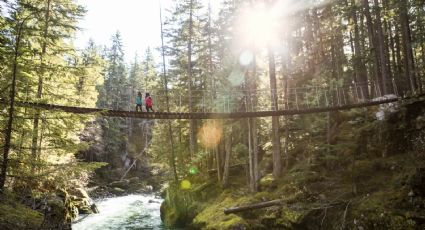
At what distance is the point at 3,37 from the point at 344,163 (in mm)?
13177

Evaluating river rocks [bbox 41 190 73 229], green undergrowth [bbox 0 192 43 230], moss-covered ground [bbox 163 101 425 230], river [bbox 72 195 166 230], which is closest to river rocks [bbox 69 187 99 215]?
river [bbox 72 195 166 230]

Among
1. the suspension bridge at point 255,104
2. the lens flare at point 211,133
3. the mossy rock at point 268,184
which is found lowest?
the mossy rock at point 268,184

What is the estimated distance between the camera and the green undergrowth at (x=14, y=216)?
5484 millimetres

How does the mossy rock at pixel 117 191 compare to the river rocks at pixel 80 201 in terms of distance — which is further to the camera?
the mossy rock at pixel 117 191

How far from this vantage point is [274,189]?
14.9 metres

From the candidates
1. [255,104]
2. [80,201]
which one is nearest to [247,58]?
[255,104]

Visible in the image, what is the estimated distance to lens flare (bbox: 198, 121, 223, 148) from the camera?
744 inches

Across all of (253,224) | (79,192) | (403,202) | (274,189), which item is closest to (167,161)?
(79,192)

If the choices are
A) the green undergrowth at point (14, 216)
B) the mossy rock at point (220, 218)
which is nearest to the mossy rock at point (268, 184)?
the mossy rock at point (220, 218)

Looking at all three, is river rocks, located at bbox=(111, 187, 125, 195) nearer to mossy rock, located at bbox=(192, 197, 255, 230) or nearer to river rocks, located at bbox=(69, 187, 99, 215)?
river rocks, located at bbox=(69, 187, 99, 215)

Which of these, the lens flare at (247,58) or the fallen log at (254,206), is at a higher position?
the lens flare at (247,58)

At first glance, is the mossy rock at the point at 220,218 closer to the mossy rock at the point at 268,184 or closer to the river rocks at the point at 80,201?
the mossy rock at the point at 268,184

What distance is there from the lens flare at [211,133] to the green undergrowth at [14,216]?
42.5ft

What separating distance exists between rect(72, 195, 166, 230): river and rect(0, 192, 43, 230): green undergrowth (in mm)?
10718
